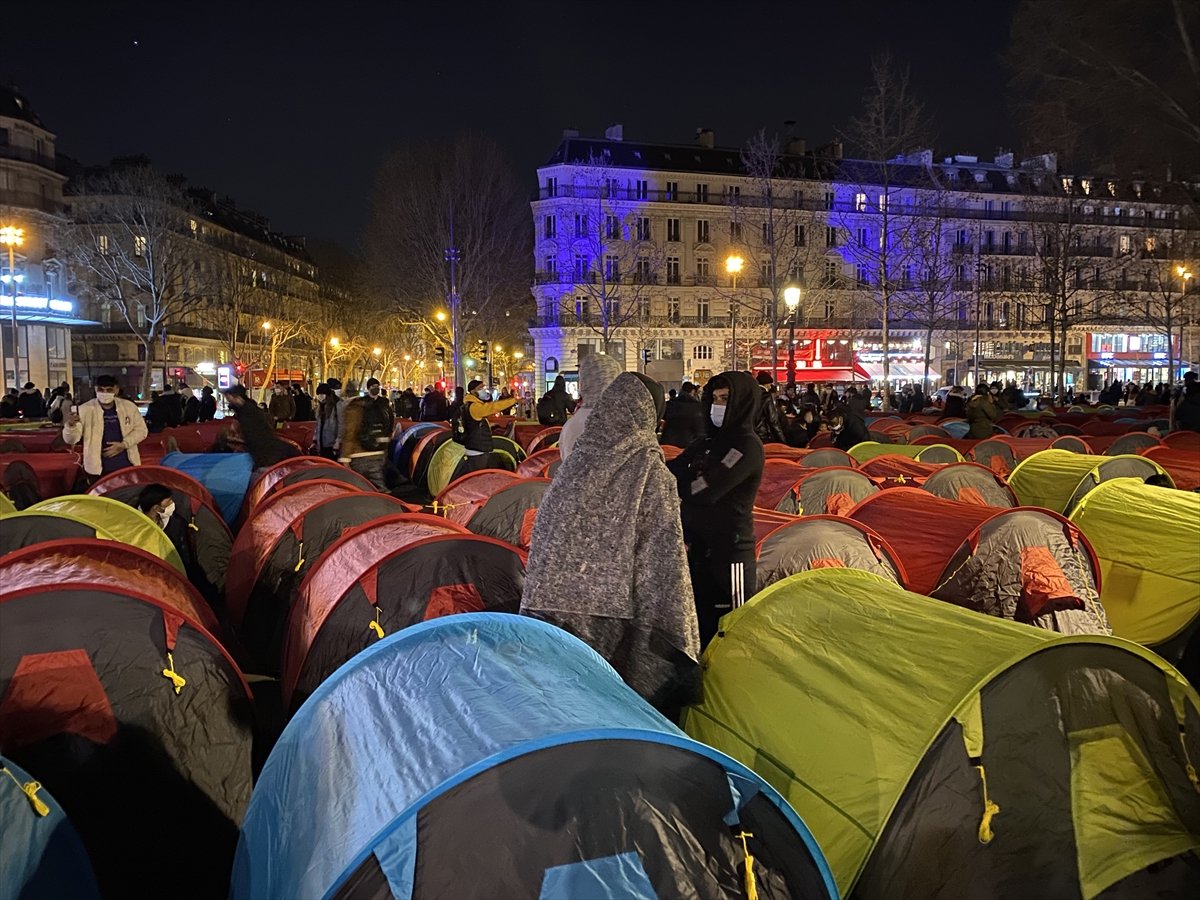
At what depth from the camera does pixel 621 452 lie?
12.0 feet

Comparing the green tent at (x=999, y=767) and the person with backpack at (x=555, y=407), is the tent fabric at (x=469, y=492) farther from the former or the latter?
the person with backpack at (x=555, y=407)

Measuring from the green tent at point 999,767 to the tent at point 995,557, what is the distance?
1.90 m

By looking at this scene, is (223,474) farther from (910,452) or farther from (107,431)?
(910,452)

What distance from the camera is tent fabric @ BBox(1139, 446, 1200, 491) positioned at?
36.2 ft

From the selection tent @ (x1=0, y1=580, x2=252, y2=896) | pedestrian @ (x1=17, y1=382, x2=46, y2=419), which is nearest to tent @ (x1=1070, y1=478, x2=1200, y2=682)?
tent @ (x1=0, y1=580, x2=252, y2=896)

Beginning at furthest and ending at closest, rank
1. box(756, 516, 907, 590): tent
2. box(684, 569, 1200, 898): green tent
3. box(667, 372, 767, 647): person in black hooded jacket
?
box(756, 516, 907, 590): tent → box(667, 372, 767, 647): person in black hooded jacket → box(684, 569, 1200, 898): green tent

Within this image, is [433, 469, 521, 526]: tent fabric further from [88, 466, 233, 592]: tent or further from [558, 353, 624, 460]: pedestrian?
[558, 353, 624, 460]: pedestrian

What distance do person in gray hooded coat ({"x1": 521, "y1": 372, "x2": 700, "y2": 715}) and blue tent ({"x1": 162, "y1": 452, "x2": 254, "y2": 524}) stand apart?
776 cm

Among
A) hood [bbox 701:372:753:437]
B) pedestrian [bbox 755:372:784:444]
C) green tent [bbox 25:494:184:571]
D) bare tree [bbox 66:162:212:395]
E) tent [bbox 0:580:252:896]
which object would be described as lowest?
tent [bbox 0:580:252:896]

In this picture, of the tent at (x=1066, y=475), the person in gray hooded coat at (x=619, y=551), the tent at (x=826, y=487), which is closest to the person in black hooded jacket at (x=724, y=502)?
the person in gray hooded coat at (x=619, y=551)

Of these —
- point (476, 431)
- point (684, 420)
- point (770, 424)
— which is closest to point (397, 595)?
point (684, 420)

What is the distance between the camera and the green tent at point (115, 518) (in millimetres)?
6535

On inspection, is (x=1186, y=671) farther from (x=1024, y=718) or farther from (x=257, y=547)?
(x=257, y=547)

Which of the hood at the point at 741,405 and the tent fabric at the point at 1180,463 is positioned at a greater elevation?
the hood at the point at 741,405
